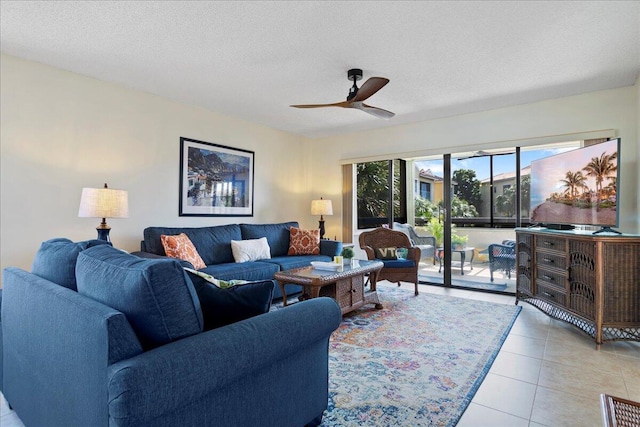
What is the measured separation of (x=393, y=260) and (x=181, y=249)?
260 centimetres

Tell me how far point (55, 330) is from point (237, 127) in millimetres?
4102

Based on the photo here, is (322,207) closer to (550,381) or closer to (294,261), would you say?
(294,261)

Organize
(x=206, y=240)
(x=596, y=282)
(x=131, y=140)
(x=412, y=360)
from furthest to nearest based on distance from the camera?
(x=206, y=240), (x=131, y=140), (x=596, y=282), (x=412, y=360)

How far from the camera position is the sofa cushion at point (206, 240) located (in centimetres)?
365

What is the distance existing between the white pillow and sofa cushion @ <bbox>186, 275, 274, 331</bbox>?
279 cm

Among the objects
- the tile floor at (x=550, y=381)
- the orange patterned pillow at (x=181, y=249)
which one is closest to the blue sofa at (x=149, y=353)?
the tile floor at (x=550, y=381)

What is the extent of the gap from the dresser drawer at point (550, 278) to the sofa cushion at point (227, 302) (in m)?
3.06

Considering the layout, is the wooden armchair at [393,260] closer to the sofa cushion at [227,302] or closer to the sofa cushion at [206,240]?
the sofa cushion at [206,240]

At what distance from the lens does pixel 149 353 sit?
1.03 m

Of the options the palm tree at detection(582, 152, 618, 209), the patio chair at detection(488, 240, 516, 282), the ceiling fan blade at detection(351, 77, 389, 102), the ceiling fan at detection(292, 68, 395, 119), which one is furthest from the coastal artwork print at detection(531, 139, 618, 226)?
the ceiling fan blade at detection(351, 77, 389, 102)

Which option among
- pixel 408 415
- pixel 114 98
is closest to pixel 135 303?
pixel 408 415

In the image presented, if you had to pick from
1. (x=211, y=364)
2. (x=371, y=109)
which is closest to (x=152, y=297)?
(x=211, y=364)

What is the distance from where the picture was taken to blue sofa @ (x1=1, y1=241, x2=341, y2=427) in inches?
40.0

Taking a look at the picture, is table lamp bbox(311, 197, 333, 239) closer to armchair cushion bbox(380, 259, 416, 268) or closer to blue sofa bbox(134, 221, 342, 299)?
blue sofa bbox(134, 221, 342, 299)
